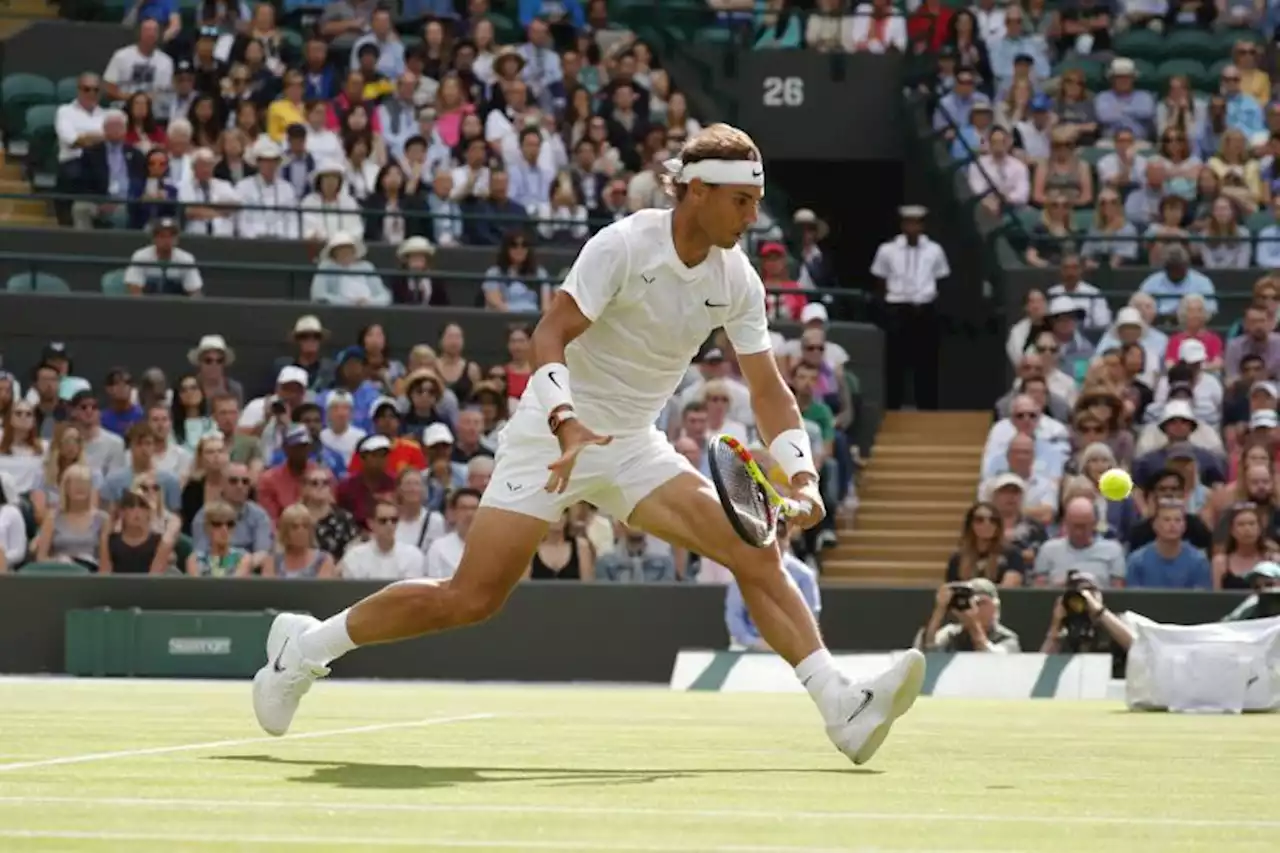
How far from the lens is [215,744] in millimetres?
8781

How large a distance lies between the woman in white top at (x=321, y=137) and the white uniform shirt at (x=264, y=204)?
19.5 inches

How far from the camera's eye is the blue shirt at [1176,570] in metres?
18.1

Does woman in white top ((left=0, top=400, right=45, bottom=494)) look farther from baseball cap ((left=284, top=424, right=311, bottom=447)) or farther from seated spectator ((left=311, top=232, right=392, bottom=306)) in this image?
seated spectator ((left=311, top=232, right=392, bottom=306))

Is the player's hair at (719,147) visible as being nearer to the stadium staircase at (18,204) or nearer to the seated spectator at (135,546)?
the seated spectator at (135,546)

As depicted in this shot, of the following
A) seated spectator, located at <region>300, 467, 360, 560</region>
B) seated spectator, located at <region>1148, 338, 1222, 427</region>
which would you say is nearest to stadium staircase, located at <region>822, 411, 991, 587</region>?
seated spectator, located at <region>1148, 338, 1222, 427</region>

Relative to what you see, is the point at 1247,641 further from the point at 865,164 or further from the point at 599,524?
the point at 865,164

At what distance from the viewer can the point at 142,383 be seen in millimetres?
20375

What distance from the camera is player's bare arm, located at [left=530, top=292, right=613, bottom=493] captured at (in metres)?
7.97

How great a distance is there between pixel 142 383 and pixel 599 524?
4.04 meters

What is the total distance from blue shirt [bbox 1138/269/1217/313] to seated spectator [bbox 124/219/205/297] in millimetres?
8211

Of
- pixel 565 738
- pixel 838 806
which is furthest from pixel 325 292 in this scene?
pixel 838 806

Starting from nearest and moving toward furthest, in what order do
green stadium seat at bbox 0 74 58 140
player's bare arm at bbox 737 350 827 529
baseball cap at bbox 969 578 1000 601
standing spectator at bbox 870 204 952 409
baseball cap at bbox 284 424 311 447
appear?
1. player's bare arm at bbox 737 350 827 529
2. baseball cap at bbox 969 578 1000 601
3. baseball cap at bbox 284 424 311 447
4. green stadium seat at bbox 0 74 58 140
5. standing spectator at bbox 870 204 952 409

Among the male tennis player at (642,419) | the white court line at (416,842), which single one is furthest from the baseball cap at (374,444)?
the white court line at (416,842)

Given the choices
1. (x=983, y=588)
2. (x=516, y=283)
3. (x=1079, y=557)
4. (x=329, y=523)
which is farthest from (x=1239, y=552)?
(x=516, y=283)
